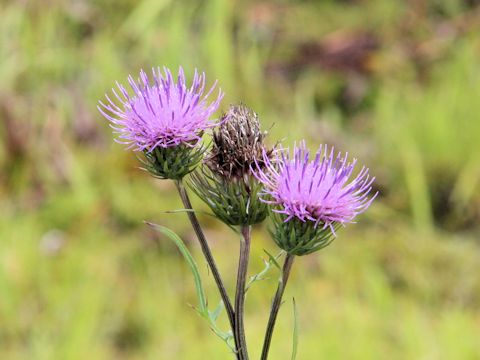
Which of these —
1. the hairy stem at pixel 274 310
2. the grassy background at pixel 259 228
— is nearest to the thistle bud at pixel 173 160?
the hairy stem at pixel 274 310

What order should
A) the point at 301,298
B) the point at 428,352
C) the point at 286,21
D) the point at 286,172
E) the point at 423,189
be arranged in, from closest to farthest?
the point at 286,172 → the point at 428,352 → the point at 301,298 → the point at 423,189 → the point at 286,21

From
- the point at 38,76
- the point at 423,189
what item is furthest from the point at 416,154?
the point at 38,76

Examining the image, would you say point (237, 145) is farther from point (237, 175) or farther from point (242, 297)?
point (242, 297)

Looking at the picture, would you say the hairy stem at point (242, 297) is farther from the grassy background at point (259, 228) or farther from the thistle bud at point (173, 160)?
the grassy background at point (259, 228)

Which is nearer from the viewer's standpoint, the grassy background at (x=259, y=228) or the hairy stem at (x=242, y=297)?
the hairy stem at (x=242, y=297)

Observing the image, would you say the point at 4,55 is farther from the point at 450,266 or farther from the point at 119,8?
the point at 450,266

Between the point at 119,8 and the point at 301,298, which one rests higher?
the point at 119,8

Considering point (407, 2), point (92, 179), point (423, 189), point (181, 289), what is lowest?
point (181, 289)

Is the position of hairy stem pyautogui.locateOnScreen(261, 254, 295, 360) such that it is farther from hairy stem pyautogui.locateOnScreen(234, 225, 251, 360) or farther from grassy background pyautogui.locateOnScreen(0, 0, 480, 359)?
grassy background pyautogui.locateOnScreen(0, 0, 480, 359)
